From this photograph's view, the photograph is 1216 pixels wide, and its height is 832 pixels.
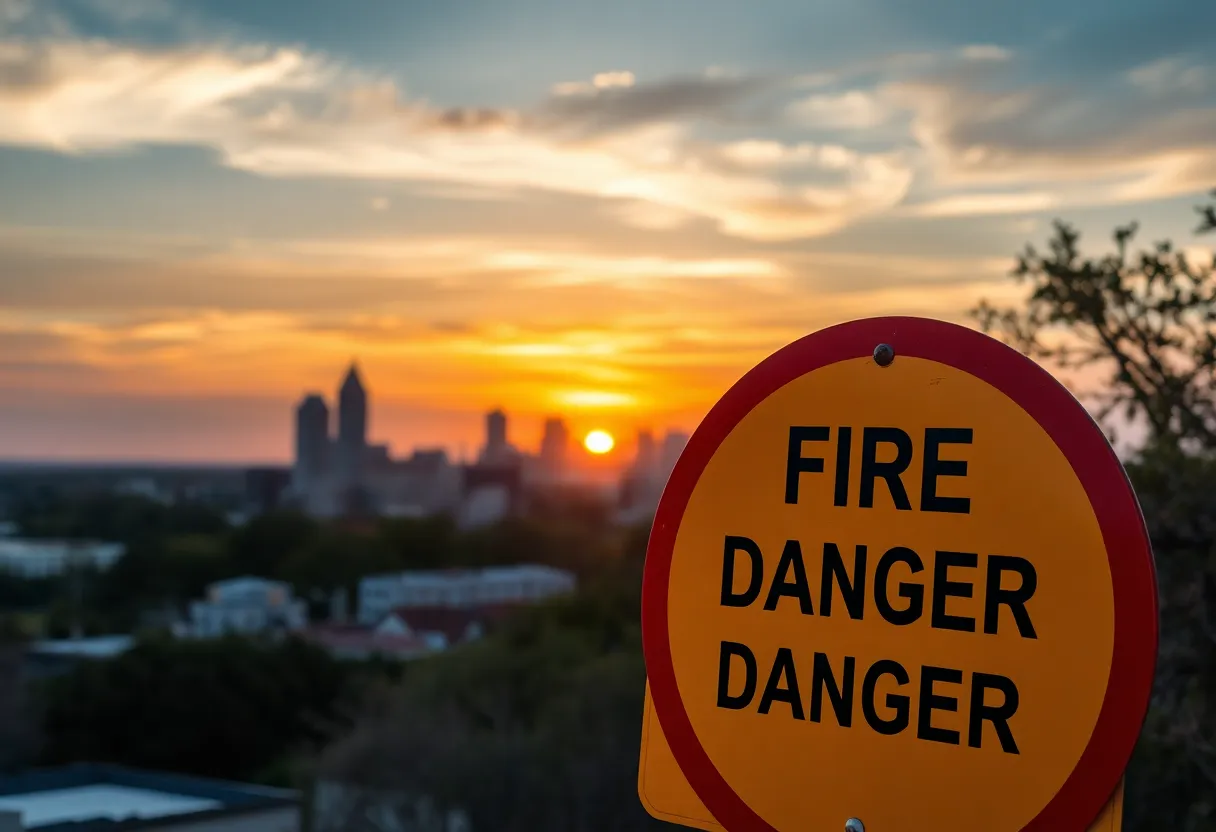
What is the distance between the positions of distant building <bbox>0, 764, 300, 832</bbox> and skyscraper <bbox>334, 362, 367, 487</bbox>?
12506cm

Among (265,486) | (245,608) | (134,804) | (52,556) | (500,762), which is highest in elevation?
(500,762)

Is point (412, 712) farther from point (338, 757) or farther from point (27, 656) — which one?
point (27, 656)

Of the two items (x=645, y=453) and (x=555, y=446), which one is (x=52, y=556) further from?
(x=555, y=446)

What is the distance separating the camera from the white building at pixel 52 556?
71.0 metres

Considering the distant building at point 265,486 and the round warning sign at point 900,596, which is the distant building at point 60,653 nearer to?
the round warning sign at point 900,596

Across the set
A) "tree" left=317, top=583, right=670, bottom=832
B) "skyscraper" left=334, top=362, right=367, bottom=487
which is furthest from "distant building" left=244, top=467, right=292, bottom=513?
"tree" left=317, top=583, right=670, bottom=832

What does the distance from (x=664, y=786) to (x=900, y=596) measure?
1.28ft

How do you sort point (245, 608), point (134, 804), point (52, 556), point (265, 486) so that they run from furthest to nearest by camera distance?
point (265, 486) → point (52, 556) → point (245, 608) → point (134, 804)

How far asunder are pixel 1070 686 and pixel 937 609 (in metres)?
0.15

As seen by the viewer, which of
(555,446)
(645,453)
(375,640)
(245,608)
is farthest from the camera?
(555,446)

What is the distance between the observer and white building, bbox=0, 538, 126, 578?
71.0m

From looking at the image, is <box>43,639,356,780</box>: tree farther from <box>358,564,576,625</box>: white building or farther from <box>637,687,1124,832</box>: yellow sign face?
<box>358,564,576,625</box>: white building

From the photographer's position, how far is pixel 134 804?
17.2 metres

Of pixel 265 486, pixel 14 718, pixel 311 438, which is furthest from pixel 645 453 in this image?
pixel 14 718
